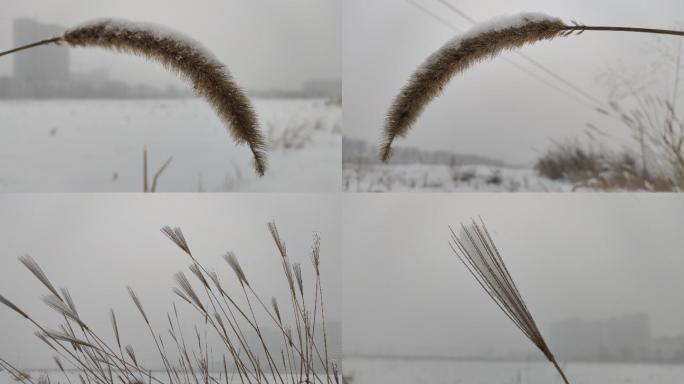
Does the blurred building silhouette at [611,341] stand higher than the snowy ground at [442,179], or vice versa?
the snowy ground at [442,179]

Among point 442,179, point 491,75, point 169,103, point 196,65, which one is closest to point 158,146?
point 169,103

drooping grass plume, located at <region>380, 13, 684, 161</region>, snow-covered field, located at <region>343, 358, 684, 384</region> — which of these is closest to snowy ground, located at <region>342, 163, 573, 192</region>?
drooping grass plume, located at <region>380, 13, 684, 161</region>

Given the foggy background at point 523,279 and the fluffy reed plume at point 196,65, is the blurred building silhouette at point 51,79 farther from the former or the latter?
the foggy background at point 523,279

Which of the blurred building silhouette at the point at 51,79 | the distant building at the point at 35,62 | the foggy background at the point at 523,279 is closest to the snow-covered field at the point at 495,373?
the foggy background at the point at 523,279

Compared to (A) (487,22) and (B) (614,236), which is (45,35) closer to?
(A) (487,22)

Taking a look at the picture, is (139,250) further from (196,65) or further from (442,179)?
(442,179)

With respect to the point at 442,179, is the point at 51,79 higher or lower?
higher

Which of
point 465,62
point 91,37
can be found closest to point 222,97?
point 91,37
